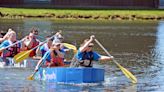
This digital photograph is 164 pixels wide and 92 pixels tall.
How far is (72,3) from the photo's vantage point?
73688mm

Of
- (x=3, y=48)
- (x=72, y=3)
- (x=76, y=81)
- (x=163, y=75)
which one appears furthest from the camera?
(x=72, y=3)

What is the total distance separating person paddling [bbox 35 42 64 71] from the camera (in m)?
22.3

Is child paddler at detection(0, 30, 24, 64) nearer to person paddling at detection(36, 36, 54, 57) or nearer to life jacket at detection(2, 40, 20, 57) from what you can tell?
life jacket at detection(2, 40, 20, 57)

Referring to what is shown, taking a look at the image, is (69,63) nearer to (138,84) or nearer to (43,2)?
(138,84)

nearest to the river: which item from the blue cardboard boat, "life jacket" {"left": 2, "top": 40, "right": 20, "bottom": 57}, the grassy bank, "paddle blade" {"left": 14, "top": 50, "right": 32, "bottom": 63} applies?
the blue cardboard boat

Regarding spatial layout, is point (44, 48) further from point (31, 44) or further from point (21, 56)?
point (31, 44)

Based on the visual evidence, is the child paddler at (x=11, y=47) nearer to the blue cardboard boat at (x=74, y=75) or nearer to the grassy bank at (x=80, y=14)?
the blue cardboard boat at (x=74, y=75)

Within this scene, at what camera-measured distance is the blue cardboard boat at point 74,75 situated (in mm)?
21344

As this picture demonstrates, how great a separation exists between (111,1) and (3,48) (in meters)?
48.2

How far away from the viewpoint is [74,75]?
70.3ft

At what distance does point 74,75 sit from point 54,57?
4.52 ft

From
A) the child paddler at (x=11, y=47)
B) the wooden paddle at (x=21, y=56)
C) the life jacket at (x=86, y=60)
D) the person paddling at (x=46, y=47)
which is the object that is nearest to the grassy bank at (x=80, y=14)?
the child paddler at (x=11, y=47)

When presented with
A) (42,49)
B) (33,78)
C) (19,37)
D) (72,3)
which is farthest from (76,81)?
(72,3)

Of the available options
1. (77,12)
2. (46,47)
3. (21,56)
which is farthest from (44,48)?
(77,12)
